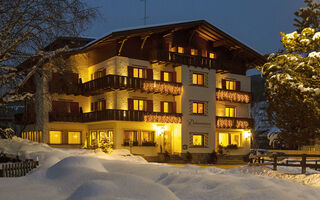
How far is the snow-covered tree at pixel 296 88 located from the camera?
17.2 m

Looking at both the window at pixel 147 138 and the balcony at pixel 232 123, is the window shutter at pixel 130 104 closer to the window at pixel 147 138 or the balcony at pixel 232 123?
the window at pixel 147 138

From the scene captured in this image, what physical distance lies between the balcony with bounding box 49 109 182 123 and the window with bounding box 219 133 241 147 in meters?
6.90

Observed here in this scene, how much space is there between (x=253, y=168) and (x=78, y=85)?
61.1ft

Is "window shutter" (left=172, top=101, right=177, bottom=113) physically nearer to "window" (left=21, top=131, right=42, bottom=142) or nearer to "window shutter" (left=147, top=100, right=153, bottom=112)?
"window shutter" (left=147, top=100, right=153, bottom=112)

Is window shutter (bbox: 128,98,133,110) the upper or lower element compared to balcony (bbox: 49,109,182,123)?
upper

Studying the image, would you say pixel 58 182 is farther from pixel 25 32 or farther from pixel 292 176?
pixel 292 176

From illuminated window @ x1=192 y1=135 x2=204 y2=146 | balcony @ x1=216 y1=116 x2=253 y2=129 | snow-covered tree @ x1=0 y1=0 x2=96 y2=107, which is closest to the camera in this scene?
snow-covered tree @ x1=0 y1=0 x2=96 y2=107

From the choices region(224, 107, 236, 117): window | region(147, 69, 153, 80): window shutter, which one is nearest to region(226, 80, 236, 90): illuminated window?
region(224, 107, 236, 117): window

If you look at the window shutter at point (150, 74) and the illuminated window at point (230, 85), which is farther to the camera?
the illuminated window at point (230, 85)

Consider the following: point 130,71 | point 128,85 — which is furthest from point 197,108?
point 128,85

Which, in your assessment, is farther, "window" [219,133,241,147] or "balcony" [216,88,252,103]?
"window" [219,133,241,147]

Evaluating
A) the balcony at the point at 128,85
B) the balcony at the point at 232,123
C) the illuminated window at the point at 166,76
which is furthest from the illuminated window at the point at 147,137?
the balcony at the point at 232,123

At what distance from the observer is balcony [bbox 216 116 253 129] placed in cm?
3559

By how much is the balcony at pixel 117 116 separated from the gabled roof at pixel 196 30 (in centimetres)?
579
